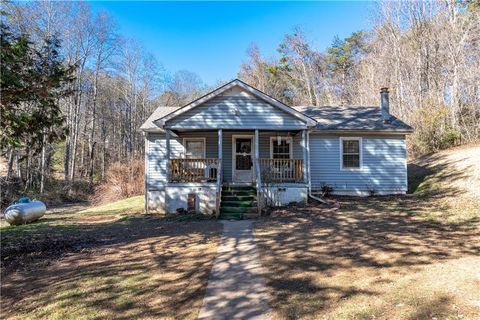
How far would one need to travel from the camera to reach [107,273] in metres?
5.41

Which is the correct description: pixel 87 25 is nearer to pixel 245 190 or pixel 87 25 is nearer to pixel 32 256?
pixel 245 190

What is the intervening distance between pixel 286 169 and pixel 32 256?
9027 millimetres

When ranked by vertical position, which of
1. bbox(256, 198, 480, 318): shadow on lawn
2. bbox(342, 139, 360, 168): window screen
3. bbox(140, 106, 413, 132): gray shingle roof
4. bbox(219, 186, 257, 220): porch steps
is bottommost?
bbox(256, 198, 480, 318): shadow on lawn

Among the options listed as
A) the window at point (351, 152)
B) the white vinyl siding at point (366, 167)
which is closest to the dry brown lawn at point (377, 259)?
the white vinyl siding at point (366, 167)

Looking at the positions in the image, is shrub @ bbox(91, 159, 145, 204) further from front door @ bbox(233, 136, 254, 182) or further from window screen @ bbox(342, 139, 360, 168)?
window screen @ bbox(342, 139, 360, 168)

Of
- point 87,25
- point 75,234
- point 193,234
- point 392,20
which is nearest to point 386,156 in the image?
point 193,234

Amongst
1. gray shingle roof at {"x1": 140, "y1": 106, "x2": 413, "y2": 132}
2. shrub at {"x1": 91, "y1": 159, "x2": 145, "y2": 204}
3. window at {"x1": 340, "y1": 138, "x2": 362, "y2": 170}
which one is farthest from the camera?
shrub at {"x1": 91, "y1": 159, "x2": 145, "y2": 204}

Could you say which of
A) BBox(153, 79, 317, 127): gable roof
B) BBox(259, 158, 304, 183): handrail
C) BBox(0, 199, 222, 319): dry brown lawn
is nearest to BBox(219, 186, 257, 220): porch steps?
BBox(259, 158, 304, 183): handrail

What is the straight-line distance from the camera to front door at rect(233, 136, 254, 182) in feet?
47.4

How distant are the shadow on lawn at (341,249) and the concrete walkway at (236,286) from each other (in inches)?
8.7

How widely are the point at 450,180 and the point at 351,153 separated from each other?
14.1 ft

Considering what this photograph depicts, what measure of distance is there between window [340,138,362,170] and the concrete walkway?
866 cm

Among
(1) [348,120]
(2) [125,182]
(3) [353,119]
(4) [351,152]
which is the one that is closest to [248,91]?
(1) [348,120]

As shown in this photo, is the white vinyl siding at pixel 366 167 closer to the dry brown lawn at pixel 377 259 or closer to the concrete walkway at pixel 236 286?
the dry brown lawn at pixel 377 259
